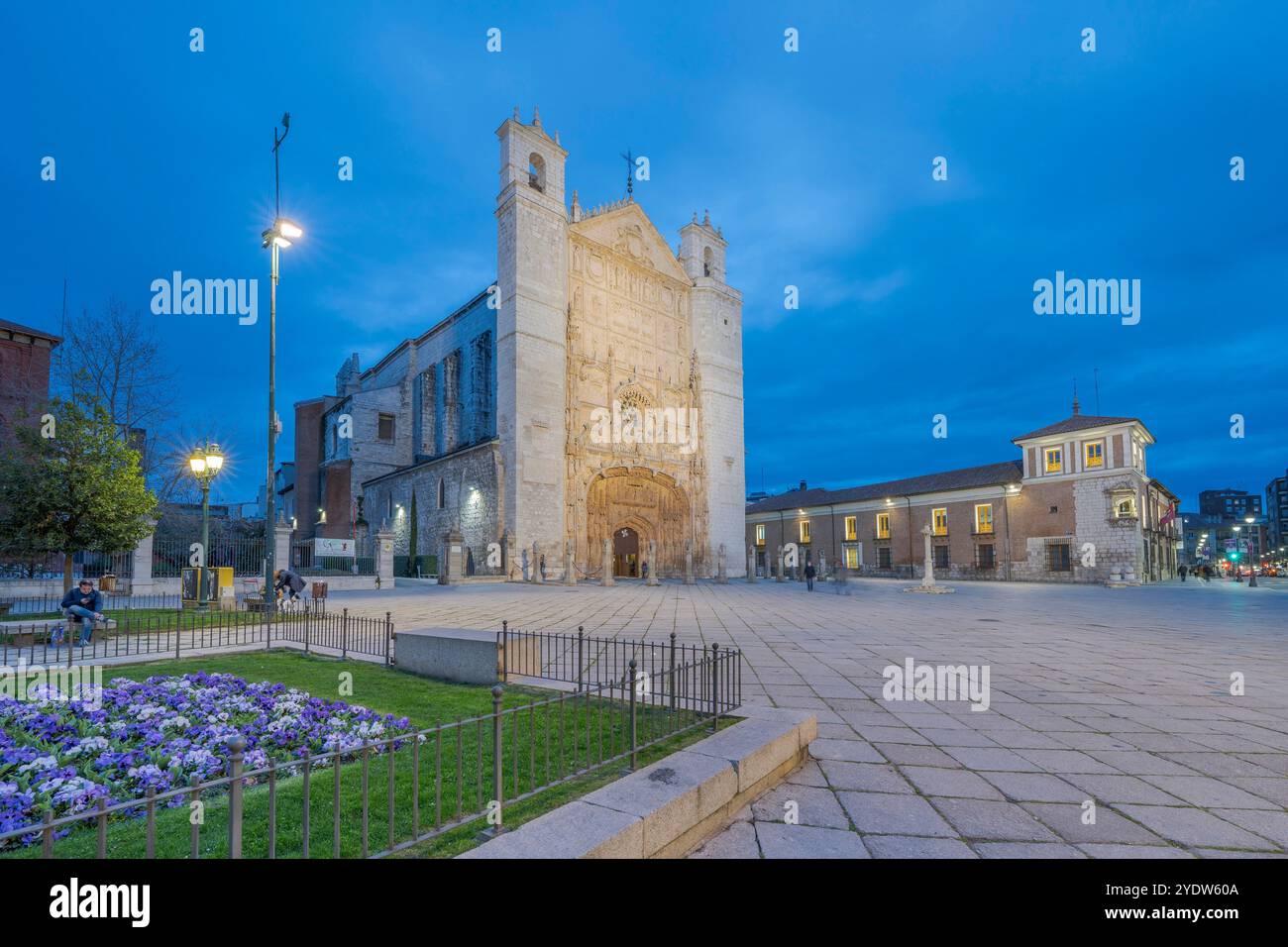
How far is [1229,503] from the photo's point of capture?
521 feet

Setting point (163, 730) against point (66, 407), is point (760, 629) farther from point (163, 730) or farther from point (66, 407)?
point (66, 407)

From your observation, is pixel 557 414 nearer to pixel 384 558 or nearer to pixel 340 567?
pixel 384 558

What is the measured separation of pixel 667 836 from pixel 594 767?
3.49ft

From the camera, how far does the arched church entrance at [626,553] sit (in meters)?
35.3

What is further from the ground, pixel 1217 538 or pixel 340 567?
pixel 340 567

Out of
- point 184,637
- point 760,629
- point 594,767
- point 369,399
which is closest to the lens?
point 594,767

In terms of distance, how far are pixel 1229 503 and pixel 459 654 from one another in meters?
213

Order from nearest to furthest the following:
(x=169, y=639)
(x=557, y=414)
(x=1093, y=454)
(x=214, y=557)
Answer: (x=169, y=639)
(x=214, y=557)
(x=557, y=414)
(x=1093, y=454)

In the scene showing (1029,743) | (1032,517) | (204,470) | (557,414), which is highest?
(557,414)

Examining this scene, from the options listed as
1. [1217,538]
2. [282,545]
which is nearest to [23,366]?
[282,545]

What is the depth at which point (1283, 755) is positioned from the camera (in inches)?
191

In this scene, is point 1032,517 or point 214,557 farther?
point 1032,517

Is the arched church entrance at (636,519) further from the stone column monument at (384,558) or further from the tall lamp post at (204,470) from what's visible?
the tall lamp post at (204,470)
